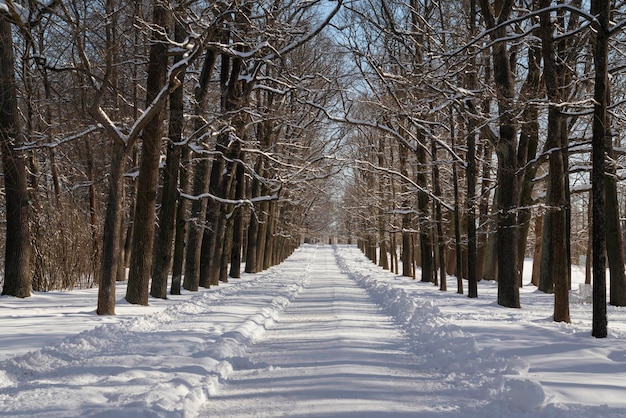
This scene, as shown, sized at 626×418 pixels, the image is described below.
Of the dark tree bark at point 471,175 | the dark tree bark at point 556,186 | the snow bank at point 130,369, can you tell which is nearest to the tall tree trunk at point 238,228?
the dark tree bark at point 471,175

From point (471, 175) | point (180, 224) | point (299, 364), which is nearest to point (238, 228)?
point (180, 224)

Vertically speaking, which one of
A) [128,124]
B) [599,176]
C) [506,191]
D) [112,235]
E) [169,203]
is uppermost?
[128,124]

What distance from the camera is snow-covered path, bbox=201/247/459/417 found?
6.32 m

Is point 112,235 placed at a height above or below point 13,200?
below

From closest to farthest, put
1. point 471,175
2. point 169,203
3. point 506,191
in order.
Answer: point 506,191, point 169,203, point 471,175

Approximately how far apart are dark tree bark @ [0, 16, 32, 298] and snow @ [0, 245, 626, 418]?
4.12ft

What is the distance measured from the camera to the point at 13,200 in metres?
15.1

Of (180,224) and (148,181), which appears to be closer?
(148,181)

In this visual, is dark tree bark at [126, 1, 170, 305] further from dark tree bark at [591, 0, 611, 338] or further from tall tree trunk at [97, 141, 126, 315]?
dark tree bark at [591, 0, 611, 338]

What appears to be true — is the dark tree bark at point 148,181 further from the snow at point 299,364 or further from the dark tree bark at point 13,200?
the dark tree bark at point 13,200

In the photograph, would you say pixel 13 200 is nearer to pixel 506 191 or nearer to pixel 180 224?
pixel 180 224

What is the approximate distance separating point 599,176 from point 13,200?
12.8 meters

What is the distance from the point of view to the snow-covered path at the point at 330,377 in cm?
632

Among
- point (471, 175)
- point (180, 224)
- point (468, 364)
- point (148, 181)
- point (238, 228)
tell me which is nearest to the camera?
point (468, 364)
